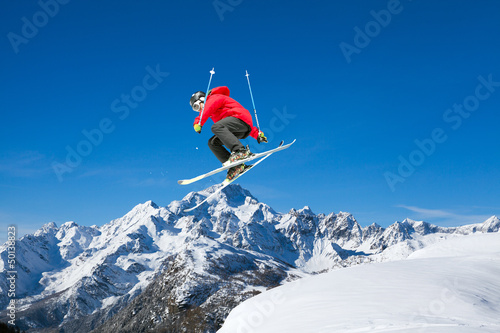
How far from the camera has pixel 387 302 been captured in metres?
12.8

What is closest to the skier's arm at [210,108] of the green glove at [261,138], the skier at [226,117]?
the skier at [226,117]

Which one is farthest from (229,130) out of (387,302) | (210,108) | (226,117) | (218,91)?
(387,302)

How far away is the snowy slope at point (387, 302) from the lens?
10.8 meters

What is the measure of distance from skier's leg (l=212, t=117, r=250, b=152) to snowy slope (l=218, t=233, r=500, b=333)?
594cm

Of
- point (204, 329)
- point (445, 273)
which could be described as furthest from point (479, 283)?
point (204, 329)

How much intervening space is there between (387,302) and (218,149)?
297 inches

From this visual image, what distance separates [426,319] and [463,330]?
197cm

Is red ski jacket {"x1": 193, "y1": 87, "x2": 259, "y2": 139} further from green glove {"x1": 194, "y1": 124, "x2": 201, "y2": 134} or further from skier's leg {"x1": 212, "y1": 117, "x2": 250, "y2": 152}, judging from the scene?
green glove {"x1": 194, "y1": 124, "x2": 201, "y2": 134}

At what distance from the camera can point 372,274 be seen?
16672 millimetres

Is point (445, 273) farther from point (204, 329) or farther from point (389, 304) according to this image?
point (204, 329)

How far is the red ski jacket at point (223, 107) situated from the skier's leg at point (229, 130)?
19 cm

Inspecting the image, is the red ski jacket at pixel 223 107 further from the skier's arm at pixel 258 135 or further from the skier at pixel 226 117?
the skier's arm at pixel 258 135

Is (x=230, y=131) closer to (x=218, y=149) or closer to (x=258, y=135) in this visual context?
(x=218, y=149)

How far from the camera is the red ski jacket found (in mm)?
12750
